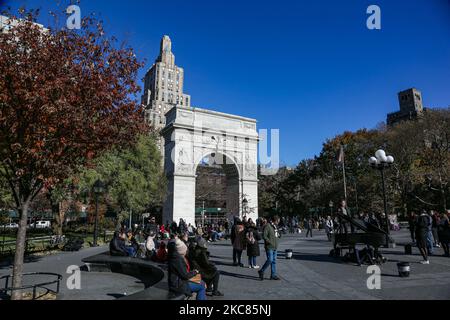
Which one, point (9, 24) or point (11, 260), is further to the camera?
point (11, 260)

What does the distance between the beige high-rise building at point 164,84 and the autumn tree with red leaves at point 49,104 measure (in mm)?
90230

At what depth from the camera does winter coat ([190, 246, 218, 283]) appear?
6.71 m

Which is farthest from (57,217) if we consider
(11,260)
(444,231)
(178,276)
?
(444,231)

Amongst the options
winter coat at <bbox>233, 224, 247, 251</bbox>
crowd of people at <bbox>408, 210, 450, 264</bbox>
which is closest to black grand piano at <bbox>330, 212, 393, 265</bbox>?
crowd of people at <bbox>408, 210, 450, 264</bbox>

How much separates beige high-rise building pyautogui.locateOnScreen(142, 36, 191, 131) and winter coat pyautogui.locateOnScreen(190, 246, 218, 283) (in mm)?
92401

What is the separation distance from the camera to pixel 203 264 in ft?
22.4

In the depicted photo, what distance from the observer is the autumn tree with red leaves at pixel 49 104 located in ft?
22.3

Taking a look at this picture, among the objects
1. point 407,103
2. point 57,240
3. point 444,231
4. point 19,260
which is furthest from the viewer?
point 407,103

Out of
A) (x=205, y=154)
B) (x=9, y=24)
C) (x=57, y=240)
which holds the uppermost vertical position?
(x=205, y=154)

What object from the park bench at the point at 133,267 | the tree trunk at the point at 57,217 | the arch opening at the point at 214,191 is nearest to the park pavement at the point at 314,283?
the park bench at the point at 133,267

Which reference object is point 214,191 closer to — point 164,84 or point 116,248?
point 116,248

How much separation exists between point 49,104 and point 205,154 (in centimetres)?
2433

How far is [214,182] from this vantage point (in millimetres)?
54719
